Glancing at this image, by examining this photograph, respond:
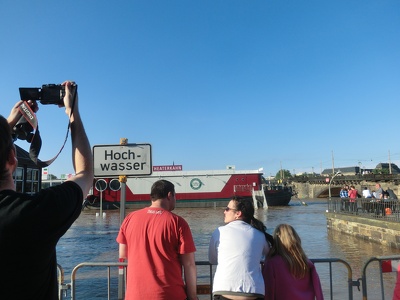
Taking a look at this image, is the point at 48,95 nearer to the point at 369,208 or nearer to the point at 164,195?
the point at 164,195

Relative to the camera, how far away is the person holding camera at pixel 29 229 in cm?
129

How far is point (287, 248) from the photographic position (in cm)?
303

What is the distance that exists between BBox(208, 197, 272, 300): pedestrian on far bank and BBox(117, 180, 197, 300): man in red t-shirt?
10.5 inches

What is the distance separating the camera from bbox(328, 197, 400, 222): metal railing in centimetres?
1278

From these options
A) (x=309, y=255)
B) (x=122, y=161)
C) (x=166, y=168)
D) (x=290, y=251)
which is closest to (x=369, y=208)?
(x=309, y=255)

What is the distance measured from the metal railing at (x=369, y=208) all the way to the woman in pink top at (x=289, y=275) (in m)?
11.4

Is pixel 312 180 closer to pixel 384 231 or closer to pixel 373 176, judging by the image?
pixel 373 176

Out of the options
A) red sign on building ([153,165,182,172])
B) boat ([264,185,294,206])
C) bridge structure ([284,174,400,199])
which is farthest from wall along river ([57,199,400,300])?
bridge structure ([284,174,400,199])

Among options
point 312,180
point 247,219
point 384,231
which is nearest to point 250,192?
point 384,231

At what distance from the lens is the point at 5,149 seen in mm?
1373

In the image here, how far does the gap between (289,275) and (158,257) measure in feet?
3.88

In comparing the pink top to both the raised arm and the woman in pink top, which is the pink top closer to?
the woman in pink top

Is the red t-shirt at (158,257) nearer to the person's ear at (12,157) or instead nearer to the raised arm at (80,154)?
the raised arm at (80,154)

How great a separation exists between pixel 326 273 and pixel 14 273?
8.39 meters
